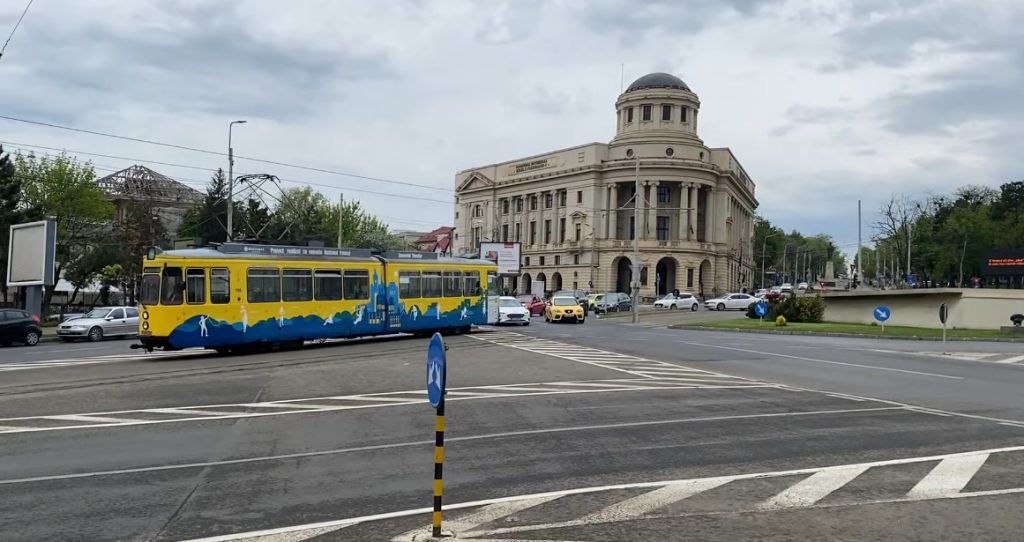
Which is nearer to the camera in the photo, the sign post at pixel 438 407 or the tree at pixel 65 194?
the sign post at pixel 438 407

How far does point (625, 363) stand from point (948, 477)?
1329 centimetres

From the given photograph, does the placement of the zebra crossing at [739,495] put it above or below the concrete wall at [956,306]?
below

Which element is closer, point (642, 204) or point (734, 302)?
point (734, 302)

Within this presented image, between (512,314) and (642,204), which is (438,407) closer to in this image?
(512,314)

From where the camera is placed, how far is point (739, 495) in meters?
7.72

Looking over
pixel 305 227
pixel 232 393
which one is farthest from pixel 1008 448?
pixel 305 227

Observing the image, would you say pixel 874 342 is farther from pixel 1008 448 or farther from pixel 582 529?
pixel 582 529

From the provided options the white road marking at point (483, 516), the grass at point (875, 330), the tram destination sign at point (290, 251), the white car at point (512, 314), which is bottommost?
the white road marking at point (483, 516)

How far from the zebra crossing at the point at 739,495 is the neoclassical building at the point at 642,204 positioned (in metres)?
90.1

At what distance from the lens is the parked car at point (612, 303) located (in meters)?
67.6

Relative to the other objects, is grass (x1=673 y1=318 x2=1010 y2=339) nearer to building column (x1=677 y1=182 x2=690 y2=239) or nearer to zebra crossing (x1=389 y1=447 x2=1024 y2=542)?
zebra crossing (x1=389 y1=447 x2=1024 y2=542)

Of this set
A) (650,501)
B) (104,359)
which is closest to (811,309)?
(104,359)

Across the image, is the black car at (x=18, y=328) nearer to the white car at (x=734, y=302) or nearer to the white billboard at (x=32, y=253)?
the white billboard at (x=32, y=253)

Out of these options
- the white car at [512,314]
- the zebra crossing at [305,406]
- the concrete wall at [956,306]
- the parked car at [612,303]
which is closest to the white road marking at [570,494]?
the zebra crossing at [305,406]
